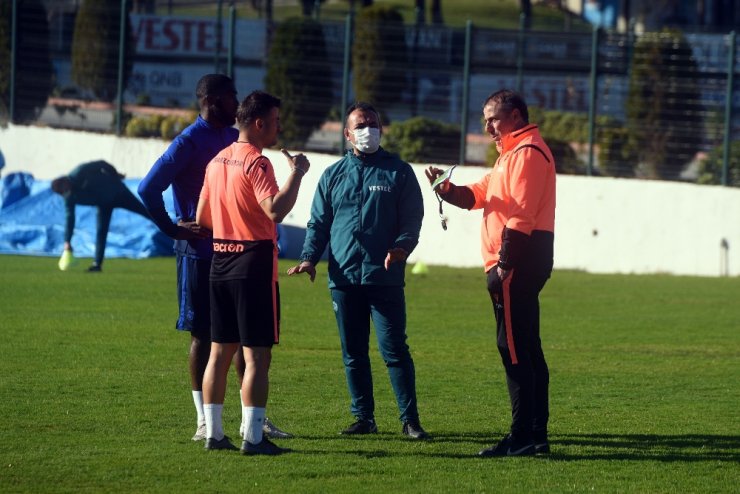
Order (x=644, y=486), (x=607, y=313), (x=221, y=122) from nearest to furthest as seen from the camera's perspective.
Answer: (x=644, y=486) < (x=221, y=122) < (x=607, y=313)

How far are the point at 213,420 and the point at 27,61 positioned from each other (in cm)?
1874

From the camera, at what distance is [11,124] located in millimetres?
24406

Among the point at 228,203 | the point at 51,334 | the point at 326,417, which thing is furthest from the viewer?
the point at 51,334

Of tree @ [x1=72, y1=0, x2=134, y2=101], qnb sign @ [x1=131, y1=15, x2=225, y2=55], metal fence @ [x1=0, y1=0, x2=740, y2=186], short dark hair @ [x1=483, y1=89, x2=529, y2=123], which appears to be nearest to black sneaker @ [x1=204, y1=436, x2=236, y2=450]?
short dark hair @ [x1=483, y1=89, x2=529, y2=123]

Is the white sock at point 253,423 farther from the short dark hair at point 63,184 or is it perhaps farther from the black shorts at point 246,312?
the short dark hair at point 63,184

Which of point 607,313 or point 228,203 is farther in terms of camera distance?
point 607,313

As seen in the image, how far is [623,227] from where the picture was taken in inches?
781

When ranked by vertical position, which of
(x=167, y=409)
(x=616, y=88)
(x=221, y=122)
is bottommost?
(x=167, y=409)

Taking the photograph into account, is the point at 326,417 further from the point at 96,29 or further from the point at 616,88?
the point at 96,29

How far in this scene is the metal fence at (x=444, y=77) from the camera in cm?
2064

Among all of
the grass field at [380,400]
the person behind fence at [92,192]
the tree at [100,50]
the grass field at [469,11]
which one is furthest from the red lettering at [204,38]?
the grass field at [469,11]

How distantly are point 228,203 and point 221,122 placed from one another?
2.47 feet

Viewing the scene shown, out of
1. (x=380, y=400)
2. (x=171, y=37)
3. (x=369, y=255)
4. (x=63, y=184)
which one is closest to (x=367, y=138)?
(x=369, y=255)

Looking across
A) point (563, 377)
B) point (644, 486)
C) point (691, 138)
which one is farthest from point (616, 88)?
point (644, 486)
